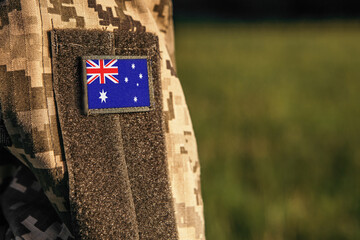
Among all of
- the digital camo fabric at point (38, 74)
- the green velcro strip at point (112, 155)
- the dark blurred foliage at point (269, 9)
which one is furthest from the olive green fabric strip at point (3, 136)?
the dark blurred foliage at point (269, 9)

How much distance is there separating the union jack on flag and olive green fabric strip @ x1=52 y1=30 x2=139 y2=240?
0.06ft

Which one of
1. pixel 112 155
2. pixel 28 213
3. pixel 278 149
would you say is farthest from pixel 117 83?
pixel 278 149

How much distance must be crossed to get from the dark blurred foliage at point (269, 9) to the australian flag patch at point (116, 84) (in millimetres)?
18844

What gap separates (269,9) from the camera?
20.0 m

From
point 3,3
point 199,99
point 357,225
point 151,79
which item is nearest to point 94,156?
point 151,79

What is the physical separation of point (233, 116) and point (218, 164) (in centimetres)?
123

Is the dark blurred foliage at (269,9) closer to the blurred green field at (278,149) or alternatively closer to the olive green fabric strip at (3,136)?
the blurred green field at (278,149)

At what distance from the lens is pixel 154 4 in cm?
87

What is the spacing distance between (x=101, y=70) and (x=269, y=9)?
67.4 ft

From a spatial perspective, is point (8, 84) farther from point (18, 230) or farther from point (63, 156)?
point (18, 230)

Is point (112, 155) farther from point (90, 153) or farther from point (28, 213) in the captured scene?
point (28, 213)

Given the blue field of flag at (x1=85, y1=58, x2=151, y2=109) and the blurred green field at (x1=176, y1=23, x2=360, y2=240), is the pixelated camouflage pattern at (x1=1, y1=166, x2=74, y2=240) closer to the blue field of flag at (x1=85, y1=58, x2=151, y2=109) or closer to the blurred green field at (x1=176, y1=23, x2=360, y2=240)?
the blue field of flag at (x1=85, y1=58, x2=151, y2=109)

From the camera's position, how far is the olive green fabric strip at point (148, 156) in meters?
0.72

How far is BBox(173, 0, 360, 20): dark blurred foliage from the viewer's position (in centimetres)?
1912
